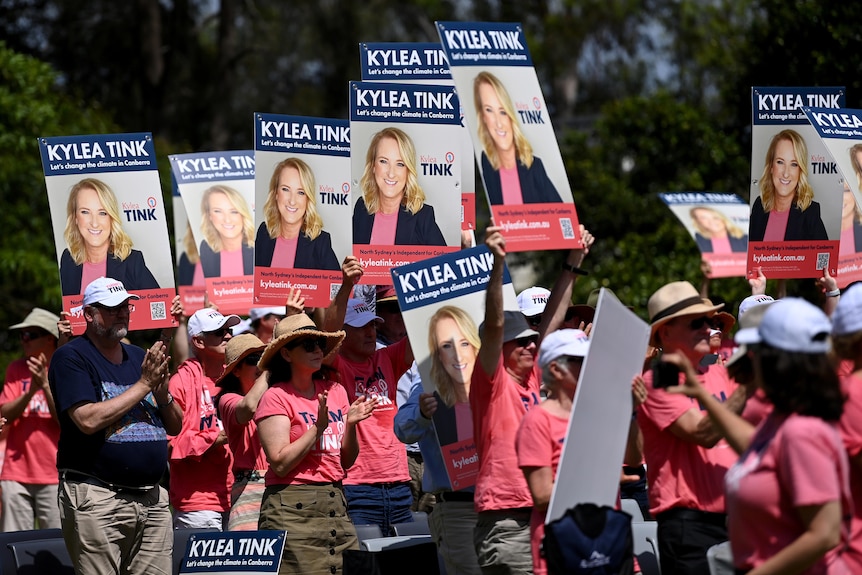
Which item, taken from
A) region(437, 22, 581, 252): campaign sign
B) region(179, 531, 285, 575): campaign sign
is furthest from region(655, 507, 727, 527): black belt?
region(179, 531, 285, 575): campaign sign

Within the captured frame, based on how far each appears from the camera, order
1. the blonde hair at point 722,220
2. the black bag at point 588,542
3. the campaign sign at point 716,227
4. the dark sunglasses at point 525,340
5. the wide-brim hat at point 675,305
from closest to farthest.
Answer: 1. the black bag at point 588,542
2. the wide-brim hat at point 675,305
3. the dark sunglasses at point 525,340
4. the campaign sign at point 716,227
5. the blonde hair at point 722,220

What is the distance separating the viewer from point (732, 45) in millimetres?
17547

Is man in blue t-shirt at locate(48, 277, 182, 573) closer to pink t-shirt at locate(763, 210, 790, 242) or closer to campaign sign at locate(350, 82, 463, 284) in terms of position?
campaign sign at locate(350, 82, 463, 284)

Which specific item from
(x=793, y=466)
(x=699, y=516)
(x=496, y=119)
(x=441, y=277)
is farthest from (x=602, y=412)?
(x=496, y=119)

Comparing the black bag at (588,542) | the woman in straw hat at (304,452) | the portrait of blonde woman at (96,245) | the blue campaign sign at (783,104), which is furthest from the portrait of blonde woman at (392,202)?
the black bag at (588,542)

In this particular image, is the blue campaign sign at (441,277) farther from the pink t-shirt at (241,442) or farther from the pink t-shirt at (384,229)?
the pink t-shirt at (241,442)

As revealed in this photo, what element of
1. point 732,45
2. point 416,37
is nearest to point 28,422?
point 732,45

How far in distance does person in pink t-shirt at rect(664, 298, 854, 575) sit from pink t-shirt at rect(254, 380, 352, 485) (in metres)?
2.89

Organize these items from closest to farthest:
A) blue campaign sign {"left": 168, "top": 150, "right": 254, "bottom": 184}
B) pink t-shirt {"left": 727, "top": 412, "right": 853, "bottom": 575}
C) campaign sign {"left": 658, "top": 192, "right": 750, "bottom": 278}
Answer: pink t-shirt {"left": 727, "top": 412, "right": 853, "bottom": 575} < blue campaign sign {"left": 168, "top": 150, "right": 254, "bottom": 184} < campaign sign {"left": 658, "top": 192, "right": 750, "bottom": 278}

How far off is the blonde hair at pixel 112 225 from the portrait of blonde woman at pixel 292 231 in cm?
87

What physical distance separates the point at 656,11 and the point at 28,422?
2586 centimetres

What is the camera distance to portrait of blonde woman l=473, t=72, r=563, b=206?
6.49m

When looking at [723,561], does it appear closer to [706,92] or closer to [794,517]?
[794,517]

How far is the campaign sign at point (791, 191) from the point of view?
812cm
